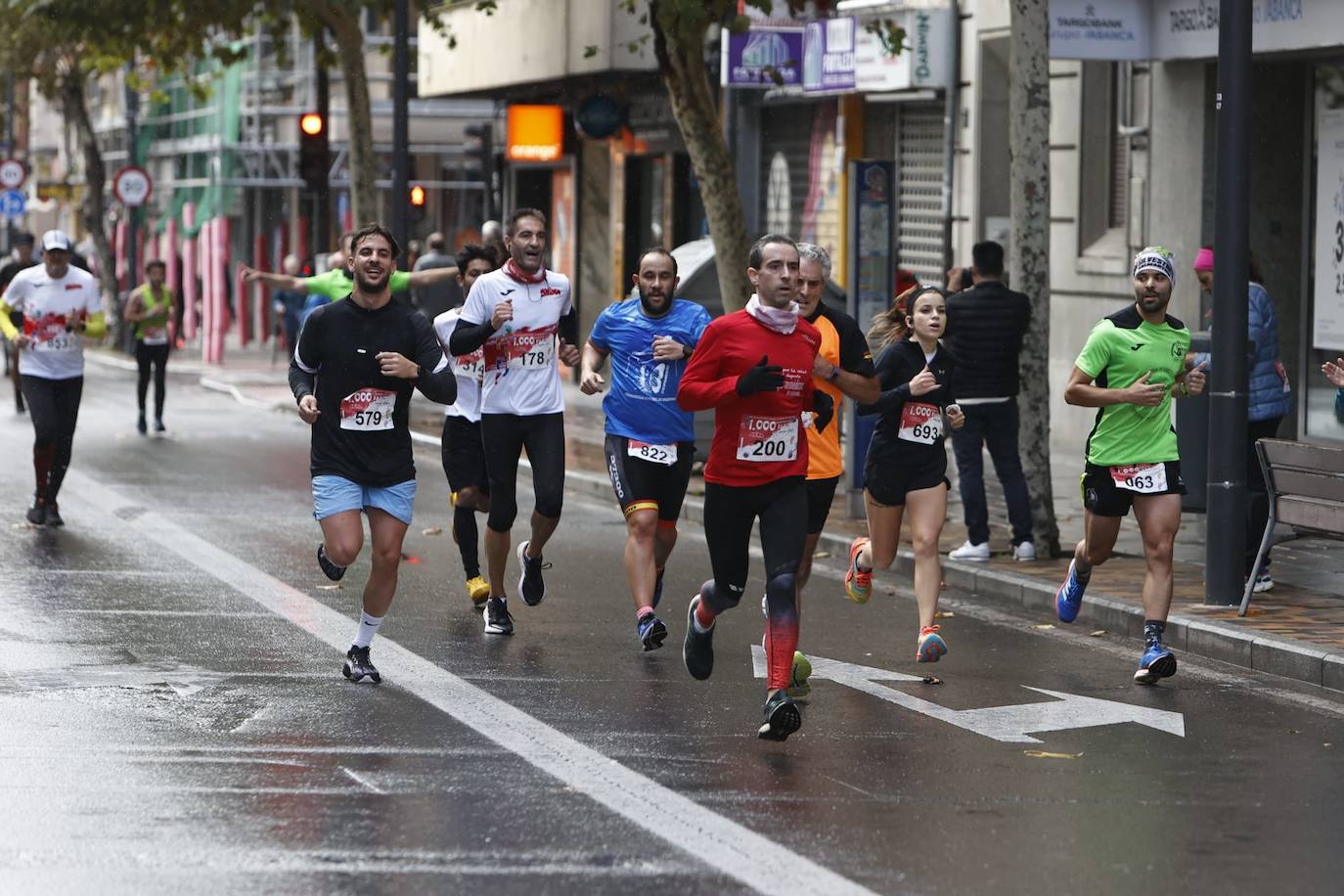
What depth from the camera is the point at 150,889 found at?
241 inches

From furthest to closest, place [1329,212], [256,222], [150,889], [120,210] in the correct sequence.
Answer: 1. [120,210]
2. [256,222]
3. [1329,212]
4. [150,889]

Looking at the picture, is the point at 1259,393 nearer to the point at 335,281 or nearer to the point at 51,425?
the point at 335,281

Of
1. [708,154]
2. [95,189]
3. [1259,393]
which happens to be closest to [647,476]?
[1259,393]

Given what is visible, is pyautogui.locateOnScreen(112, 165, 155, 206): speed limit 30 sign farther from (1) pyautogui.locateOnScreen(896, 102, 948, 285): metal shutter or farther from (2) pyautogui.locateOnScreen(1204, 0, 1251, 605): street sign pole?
(2) pyautogui.locateOnScreen(1204, 0, 1251, 605): street sign pole

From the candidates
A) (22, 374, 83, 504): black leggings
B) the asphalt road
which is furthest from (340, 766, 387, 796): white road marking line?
(22, 374, 83, 504): black leggings

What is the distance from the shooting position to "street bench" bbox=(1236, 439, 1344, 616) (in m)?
10.9

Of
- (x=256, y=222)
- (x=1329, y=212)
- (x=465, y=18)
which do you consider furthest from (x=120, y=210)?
(x=1329, y=212)

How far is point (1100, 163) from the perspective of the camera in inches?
838

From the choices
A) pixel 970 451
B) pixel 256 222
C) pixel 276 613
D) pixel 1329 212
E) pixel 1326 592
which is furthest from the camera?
pixel 256 222

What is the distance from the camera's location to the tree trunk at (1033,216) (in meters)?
13.9

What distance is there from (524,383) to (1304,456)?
3679mm

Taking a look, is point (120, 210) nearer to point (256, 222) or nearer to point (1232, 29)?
point (256, 222)

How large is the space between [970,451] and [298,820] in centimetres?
782

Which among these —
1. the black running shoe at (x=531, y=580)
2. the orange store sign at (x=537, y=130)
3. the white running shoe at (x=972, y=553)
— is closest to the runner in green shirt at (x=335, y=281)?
the black running shoe at (x=531, y=580)
